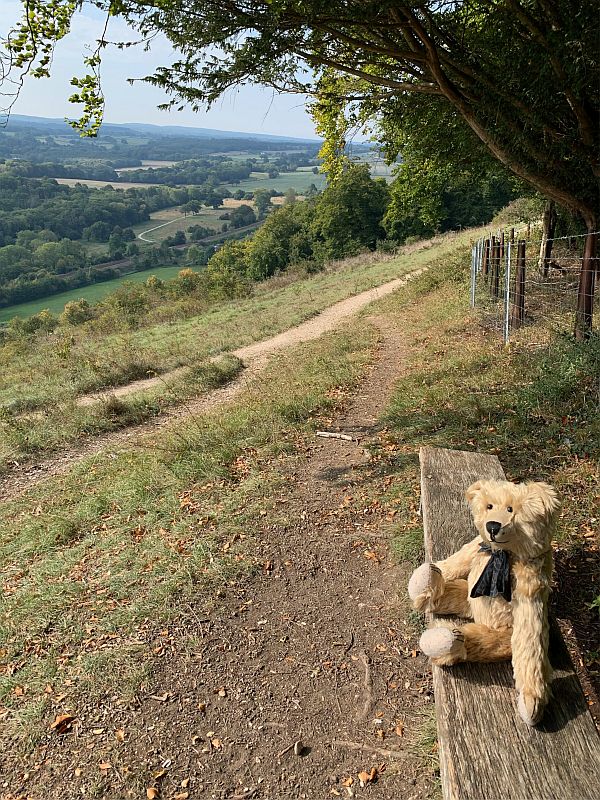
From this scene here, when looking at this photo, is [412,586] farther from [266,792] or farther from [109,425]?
[109,425]

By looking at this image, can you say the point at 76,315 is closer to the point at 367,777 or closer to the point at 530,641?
the point at 367,777

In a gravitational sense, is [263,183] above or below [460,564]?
above

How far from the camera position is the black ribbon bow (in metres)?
2.38

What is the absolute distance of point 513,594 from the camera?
236cm

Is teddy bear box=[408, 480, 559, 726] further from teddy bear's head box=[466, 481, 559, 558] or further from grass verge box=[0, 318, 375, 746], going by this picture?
grass verge box=[0, 318, 375, 746]

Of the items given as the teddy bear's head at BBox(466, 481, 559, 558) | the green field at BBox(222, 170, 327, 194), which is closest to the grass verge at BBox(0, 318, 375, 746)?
the teddy bear's head at BBox(466, 481, 559, 558)

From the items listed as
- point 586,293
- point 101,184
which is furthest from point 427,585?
point 101,184

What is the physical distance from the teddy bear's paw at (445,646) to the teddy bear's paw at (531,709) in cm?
29

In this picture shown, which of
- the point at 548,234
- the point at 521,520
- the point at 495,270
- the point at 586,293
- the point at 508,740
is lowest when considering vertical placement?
the point at 508,740

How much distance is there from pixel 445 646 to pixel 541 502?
72cm

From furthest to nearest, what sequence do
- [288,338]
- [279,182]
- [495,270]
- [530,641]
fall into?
[279,182] → [288,338] → [495,270] → [530,641]

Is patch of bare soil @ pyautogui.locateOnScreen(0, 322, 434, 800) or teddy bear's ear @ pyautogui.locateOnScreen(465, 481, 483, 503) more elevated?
teddy bear's ear @ pyautogui.locateOnScreen(465, 481, 483, 503)

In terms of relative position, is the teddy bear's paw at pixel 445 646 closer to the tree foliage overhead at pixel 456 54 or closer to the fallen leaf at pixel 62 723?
the fallen leaf at pixel 62 723

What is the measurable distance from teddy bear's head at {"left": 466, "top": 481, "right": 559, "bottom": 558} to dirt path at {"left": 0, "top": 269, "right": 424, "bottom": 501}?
661cm
